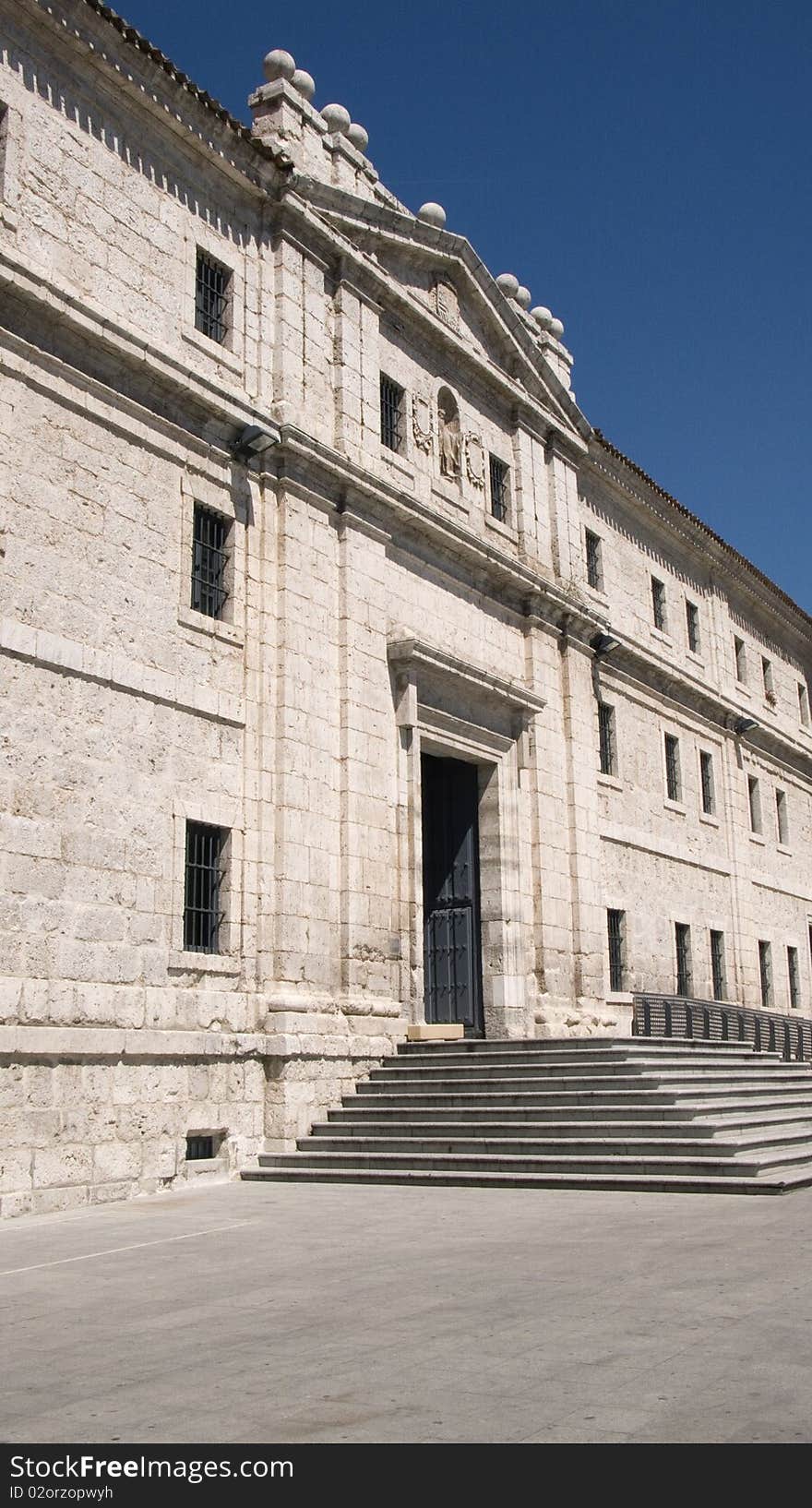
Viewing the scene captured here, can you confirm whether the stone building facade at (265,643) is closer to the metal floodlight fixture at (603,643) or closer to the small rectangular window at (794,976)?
the metal floodlight fixture at (603,643)

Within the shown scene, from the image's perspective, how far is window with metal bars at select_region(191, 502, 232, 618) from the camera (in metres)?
15.7

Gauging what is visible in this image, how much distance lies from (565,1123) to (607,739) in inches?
456

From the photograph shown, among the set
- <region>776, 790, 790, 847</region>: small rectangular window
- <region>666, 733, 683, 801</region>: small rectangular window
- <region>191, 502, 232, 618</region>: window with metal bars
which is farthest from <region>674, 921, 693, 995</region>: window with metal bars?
<region>191, 502, 232, 618</region>: window with metal bars

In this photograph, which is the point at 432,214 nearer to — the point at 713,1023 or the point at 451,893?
the point at 451,893

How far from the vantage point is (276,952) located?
15.5 meters

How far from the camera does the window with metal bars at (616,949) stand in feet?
77.3

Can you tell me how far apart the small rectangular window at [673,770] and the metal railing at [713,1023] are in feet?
13.2

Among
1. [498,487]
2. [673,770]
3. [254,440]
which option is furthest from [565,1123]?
[673,770]

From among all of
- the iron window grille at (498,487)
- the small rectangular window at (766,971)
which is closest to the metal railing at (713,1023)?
the small rectangular window at (766,971)

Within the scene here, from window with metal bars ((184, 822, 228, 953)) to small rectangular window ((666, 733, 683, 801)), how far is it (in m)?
14.0

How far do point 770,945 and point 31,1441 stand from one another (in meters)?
27.2

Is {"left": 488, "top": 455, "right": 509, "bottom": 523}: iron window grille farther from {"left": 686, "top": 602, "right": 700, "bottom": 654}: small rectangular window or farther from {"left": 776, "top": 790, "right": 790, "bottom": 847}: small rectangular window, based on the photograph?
{"left": 776, "top": 790, "right": 790, "bottom": 847}: small rectangular window

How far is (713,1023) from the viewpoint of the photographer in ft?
81.0

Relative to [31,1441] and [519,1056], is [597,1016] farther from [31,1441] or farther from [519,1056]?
[31,1441]
